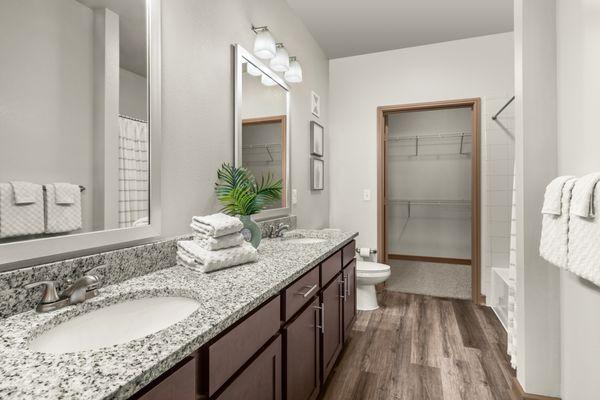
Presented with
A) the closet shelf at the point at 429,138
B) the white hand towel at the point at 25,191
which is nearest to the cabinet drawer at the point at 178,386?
the white hand towel at the point at 25,191

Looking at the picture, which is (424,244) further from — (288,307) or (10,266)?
(10,266)

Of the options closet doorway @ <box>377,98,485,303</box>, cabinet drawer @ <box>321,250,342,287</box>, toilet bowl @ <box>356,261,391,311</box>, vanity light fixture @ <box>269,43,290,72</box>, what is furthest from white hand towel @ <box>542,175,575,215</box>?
closet doorway @ <box>377,98,485,303</box>

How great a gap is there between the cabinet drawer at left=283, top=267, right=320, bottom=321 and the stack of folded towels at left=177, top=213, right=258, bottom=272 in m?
0.23

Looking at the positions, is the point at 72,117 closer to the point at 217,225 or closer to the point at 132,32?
the point at 132,32

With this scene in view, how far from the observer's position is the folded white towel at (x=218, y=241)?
3.95ft

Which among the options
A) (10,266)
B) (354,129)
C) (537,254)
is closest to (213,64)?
(10,266)

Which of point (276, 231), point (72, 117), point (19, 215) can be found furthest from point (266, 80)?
point (19, 215)

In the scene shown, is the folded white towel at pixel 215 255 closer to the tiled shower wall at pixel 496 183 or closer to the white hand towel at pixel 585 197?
the white hand towel at pixel 585 197

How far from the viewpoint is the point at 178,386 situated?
0.62 meters

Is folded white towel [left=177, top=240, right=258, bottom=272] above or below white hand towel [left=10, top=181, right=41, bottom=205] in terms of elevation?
below

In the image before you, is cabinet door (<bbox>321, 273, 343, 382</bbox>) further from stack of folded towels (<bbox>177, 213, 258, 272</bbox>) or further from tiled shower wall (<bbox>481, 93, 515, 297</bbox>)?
tiled shower wall (<bbox>481, 93, 515, 297</bbox>)

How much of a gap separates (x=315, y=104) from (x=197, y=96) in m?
1.75

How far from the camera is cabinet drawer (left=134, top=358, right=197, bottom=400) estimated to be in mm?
566

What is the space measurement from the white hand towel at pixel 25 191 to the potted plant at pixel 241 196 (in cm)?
75
